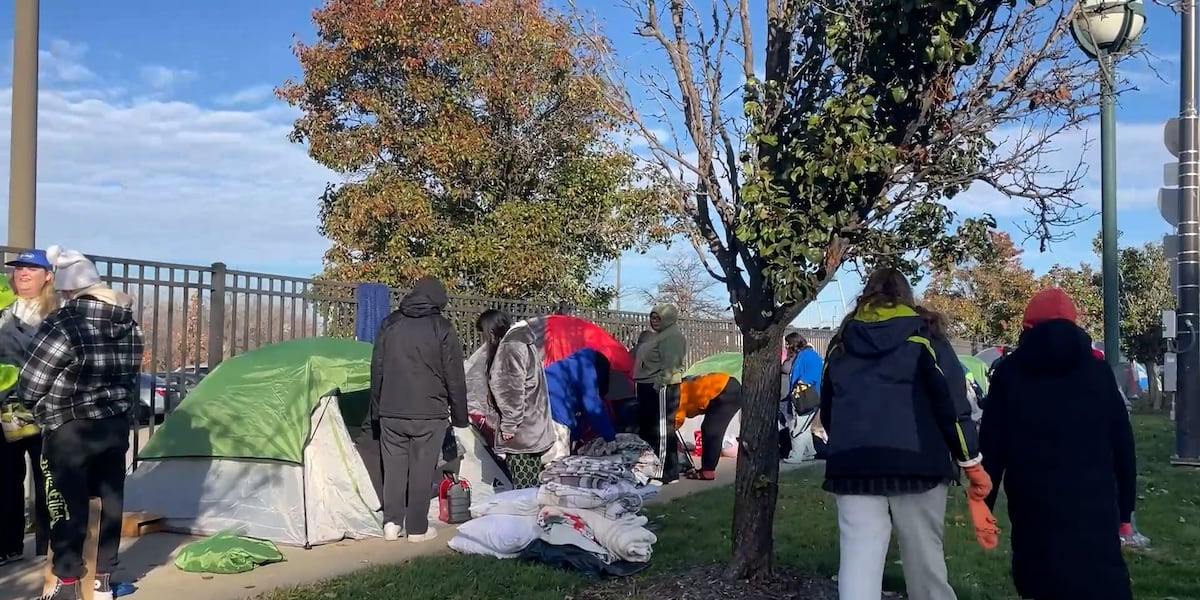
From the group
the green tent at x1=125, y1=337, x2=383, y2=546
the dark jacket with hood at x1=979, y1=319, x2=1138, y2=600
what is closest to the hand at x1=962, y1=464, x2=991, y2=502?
the dark jacket with hood at x1=979, y1=319, x2=1138, y2=600

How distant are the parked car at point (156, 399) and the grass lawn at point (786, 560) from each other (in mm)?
2765

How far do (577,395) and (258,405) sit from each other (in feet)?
10.2

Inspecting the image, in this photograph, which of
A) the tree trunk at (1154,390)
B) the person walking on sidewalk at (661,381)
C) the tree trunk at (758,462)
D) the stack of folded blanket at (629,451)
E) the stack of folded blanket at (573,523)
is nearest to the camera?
the tree trunk at (758,462)

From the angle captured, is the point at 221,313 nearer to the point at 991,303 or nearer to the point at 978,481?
the point at 978,481

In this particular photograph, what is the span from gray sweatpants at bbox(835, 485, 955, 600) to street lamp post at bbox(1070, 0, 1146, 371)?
2318mm

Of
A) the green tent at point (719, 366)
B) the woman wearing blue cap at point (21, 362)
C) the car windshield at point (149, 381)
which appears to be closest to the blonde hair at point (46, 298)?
the woman wearing blue cap at point (21, 362)

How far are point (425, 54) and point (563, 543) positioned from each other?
10.3 m

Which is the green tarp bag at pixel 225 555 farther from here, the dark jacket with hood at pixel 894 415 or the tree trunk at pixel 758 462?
the dark jacket with hood at pixel 894 415

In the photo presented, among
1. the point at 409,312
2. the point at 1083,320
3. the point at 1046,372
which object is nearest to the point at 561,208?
the point at 409,312

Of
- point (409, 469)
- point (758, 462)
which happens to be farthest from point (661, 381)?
point (758, 462)

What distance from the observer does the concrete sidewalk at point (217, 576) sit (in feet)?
19.2

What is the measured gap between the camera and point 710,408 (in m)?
11.2

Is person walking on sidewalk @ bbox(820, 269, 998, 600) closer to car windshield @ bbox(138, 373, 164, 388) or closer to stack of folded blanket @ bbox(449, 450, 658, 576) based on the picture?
stack of folded blanket @ bbox(449, 450, 658, 576)

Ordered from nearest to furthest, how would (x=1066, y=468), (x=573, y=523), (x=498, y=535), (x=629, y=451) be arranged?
1. (x=1066, y=468)
2. (x=573, y=523)
3. (x=498, y=535)
4. (x=629, y=451)
